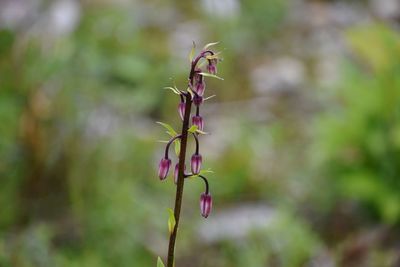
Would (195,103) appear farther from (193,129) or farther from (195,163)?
(195,163)

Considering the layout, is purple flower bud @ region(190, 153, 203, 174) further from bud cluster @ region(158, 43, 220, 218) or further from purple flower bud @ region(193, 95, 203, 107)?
purple flower bud @ region(193, 95, 203, 107)

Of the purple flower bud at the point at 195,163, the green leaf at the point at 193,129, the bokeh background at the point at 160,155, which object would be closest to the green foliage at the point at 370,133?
the bokeh background at the point at 160,155

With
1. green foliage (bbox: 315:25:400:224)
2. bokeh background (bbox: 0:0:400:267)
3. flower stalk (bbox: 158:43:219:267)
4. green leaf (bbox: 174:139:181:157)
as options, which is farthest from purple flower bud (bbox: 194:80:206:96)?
green foliage (bbox: 315:25:400:224)

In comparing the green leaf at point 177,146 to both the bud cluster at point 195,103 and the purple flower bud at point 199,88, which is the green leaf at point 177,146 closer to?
the bud cluster at point 195,103

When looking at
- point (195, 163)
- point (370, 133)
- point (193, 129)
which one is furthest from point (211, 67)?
point (370, 133)

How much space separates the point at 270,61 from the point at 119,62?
5.83ft

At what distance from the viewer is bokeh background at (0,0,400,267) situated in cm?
386

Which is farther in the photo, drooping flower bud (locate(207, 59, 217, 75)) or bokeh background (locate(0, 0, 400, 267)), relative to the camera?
bokeh background (locate(0, 0, 400, 267))

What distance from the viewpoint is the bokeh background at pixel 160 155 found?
152 inches

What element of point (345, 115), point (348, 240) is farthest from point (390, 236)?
point (345, 115)

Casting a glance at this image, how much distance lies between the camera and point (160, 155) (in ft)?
15.9

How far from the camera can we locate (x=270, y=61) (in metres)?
6.75

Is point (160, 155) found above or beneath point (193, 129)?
above

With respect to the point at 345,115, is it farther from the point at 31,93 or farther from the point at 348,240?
the point at 31,93
